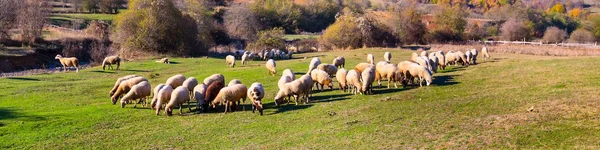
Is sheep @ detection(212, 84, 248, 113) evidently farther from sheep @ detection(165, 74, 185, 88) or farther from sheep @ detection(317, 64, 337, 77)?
sheep @ detection(317, 64, 337, 77)

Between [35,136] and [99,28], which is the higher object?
[99,28]

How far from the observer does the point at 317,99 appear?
1992 cm

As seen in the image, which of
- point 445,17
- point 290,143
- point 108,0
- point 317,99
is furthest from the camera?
point 108,0

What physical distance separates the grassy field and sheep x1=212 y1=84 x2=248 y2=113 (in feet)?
2.34

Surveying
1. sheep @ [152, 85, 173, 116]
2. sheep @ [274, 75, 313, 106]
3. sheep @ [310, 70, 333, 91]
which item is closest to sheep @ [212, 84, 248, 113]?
sheep @ [274, 75, 313, 106]

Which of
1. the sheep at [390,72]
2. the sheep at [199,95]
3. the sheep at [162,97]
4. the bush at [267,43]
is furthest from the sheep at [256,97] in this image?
the bush at [267,43]

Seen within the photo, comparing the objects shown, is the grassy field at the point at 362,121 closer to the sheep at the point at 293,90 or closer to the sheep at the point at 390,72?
the sheep at the point at 293,90

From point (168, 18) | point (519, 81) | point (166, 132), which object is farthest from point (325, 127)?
point (168, 18)

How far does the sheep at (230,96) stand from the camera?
1783 cm

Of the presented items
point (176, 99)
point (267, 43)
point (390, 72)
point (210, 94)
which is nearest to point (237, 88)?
point (210, 94)

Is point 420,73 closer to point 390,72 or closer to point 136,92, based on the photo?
point 390,72

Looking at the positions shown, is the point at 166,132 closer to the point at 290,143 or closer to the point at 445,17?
the point at 290,143

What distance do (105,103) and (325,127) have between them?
11021mm

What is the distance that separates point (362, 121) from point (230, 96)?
17.4ft
